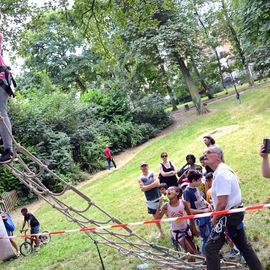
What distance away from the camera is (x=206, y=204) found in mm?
5656

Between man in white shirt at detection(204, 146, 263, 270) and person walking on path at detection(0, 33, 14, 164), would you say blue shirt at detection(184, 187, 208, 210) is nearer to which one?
man in white shirt at detection(204, 146, 263, 270)

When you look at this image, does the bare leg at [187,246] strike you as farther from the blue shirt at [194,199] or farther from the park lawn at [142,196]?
the park lawn at [142,196]

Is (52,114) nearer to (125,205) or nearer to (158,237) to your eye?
(125,205)

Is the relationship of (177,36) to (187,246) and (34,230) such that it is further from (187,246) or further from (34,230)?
(187,246)

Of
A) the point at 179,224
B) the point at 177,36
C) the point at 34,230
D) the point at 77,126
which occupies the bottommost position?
the point at 34,230

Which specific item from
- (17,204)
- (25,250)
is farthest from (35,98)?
(25,250)

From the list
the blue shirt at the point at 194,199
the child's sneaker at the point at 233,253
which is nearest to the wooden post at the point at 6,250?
the blue shirt at the point at 194,199

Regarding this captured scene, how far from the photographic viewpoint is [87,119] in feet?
76.5

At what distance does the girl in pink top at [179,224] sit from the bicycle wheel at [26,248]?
4632 millimetres

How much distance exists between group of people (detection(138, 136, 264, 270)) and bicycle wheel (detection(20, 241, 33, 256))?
140 inches

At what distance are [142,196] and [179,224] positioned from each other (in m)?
6.37

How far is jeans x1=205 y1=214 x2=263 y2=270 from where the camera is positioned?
3947mm

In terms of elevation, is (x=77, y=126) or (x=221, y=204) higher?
(x=77, y=126)

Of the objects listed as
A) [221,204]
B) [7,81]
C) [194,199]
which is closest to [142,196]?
[194,199]
